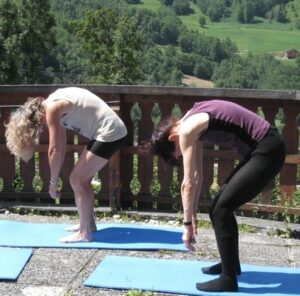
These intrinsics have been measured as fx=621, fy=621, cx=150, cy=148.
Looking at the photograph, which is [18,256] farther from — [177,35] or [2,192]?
[177,35]

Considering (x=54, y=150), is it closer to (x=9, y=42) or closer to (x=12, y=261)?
(x=12, y=261)

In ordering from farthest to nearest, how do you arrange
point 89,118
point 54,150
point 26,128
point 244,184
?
point 89,118 → point 54,150 → point 26,128 → point 244,184

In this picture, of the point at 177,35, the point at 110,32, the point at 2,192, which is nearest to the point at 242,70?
the point at 177,35

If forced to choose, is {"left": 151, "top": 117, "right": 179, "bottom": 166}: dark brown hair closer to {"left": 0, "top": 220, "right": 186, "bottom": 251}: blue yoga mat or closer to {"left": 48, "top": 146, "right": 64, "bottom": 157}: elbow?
{"left": 48, "top": 146, "right": 64, "bottom": 157}: elbow

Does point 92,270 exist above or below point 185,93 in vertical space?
below

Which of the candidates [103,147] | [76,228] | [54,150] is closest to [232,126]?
[103,147]

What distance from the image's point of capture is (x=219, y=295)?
462cm

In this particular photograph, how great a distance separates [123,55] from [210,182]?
49.7m

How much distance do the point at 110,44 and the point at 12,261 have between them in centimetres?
5386

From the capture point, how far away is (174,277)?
5.02m

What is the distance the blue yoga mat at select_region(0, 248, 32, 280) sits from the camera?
5.04m

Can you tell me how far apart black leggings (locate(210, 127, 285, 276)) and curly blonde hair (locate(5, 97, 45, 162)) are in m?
1.76

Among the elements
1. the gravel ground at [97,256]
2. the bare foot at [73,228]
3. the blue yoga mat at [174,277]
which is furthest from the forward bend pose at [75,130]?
the blue yoga mat at [174,277]

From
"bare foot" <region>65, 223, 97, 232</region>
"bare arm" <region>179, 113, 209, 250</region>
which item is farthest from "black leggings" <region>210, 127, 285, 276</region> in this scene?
"bare foot" <region>65, 223, 97, 232</region>
